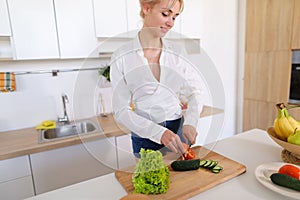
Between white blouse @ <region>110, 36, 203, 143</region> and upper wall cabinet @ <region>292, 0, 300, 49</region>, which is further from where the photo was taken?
upper wall cabinet @ <region>292, 0, 300, 49</region>

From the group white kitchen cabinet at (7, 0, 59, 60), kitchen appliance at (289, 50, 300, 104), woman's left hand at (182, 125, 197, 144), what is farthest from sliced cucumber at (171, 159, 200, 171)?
kitchen appliance at (289, 50, 300, 104)

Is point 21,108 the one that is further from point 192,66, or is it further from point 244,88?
point 244,88

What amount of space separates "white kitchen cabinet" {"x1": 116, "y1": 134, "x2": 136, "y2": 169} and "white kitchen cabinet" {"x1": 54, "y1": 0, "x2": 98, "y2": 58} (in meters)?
0.67

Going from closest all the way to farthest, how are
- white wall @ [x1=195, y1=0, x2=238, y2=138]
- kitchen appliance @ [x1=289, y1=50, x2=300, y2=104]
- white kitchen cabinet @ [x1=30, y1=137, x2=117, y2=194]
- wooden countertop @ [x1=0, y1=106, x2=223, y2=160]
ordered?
wooden countertop @ [x1=0, y1=106, x2=223, y2=160] → white kitchen cabinet @ [x1=30, y1=137, x2=117, y2=194] → kitchen appliance @ [x1=289, y1=50, x2=300, y2=104] → white wall @ [x1=195, y1=0, x2=238, y2=138]

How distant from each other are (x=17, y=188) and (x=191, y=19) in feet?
5.63

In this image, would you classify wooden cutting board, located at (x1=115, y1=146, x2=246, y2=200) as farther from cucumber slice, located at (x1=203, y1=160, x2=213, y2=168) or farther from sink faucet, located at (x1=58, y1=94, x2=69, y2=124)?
sink faucet, located at (x1=58, y1=94, x2=69, y2=124)

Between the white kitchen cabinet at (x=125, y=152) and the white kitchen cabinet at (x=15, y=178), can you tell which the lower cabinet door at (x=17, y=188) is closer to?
the white kitchen cabinet at (x=15, y=178)

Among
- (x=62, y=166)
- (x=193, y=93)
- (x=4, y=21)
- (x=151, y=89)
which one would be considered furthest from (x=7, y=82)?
(x=193, y=93)

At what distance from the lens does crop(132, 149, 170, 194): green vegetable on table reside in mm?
591

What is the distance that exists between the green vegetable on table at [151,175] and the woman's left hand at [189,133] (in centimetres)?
22

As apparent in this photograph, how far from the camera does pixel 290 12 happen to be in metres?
1.81

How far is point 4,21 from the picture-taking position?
120 centimetres

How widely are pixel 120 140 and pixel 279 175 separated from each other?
0.62 meters

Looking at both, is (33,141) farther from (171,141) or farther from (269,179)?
(269,179)
